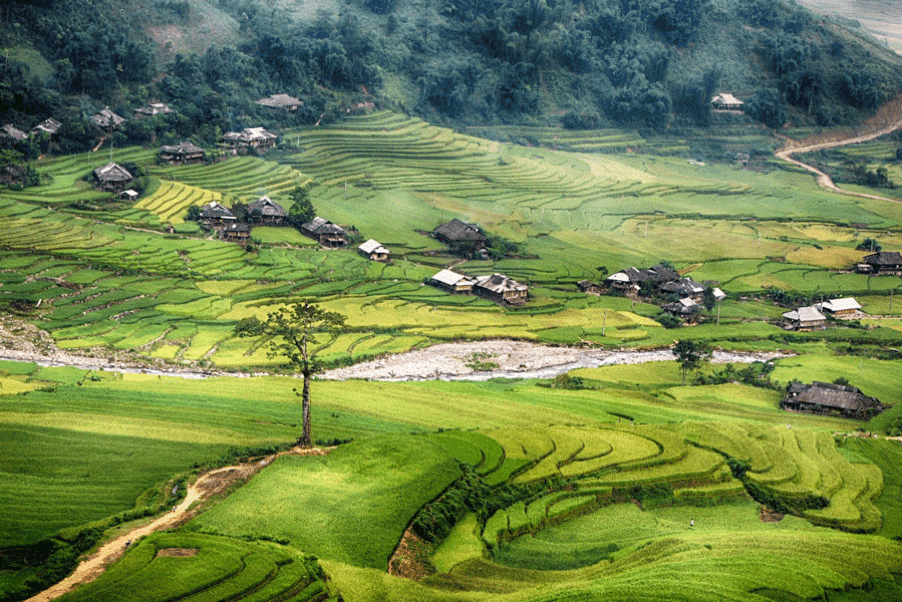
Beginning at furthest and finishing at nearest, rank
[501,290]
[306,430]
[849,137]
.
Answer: [849,137], [501,290], [306,430]

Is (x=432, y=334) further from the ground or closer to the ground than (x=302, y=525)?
closer to the ground

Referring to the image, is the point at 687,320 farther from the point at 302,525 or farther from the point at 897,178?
the point at 897,178

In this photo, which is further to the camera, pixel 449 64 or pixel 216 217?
pixel 449 64

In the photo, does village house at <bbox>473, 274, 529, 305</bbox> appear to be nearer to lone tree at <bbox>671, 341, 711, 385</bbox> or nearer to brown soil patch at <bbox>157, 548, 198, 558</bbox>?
lone tree at <bbox>671, 341, 711, 385</bbox>

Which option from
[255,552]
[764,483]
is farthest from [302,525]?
[764,483]

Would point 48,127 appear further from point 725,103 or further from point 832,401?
point 725,103

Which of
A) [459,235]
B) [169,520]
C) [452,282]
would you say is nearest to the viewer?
[169,520]

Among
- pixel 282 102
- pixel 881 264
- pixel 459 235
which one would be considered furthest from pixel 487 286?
pixel 282 102
